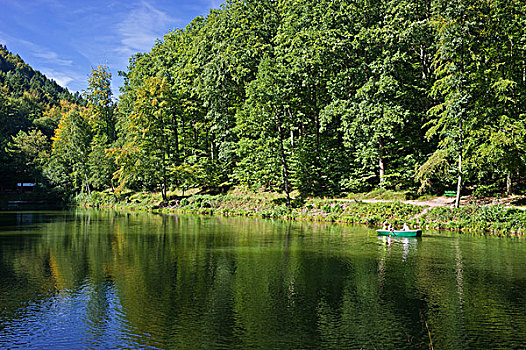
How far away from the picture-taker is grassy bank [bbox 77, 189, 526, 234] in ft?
102

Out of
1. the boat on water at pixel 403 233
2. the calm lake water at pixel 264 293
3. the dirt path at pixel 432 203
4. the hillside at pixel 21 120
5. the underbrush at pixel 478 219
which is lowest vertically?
the calm lake water at pixel 264 293

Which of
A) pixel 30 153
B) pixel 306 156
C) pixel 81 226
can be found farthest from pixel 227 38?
pixel 30 153

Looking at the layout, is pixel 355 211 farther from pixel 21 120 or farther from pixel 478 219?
pixel 21 120

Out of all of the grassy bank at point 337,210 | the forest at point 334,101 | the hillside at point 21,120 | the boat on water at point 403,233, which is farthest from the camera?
the hillside at point 21,120

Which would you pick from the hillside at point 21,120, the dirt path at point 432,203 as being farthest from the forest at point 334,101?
the hillside at point 21,120

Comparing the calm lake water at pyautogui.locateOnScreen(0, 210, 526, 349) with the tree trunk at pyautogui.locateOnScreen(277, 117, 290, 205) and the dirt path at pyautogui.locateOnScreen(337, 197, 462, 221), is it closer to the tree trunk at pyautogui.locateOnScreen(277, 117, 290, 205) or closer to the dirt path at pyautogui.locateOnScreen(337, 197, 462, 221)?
the dirt path at pyautogui.locateOnScreen(337, 197, 462, 221)

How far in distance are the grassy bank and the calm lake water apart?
3.25m

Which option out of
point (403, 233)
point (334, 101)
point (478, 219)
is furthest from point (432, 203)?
point (334, 101)

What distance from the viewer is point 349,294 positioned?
621 inches

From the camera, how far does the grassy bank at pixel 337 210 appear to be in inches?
1224

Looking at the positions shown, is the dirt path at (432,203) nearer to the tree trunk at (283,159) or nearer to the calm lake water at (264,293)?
the calm lake water at (264,293)

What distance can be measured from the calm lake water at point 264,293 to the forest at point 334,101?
10314mm

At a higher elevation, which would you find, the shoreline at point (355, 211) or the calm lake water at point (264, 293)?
the shoreline at point (355, 211)

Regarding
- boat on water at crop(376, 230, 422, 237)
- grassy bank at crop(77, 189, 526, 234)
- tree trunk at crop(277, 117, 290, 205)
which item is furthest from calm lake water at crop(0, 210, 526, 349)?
tree trunk at crop(277, 117, 290, 205)
